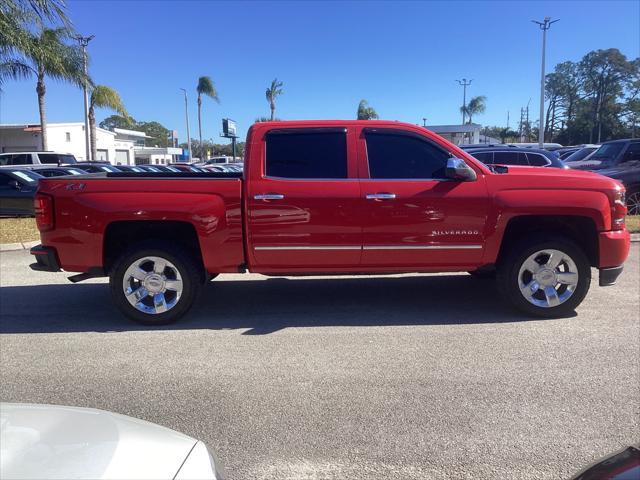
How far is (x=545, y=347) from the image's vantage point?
180 inches

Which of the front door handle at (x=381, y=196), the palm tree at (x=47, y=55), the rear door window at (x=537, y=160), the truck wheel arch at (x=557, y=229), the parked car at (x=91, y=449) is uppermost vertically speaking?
the palm tree at (x=47, y=55)

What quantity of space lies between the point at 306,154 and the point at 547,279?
279 centimetres

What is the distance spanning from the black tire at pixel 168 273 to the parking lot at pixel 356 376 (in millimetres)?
181

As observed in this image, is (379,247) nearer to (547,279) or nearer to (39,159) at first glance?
(547,279)

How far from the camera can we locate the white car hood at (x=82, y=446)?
1651mm

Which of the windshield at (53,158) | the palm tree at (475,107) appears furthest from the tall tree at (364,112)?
the windshield at (53,158)

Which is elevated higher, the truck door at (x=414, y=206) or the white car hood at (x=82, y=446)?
the truck door at (x=414, y=206)

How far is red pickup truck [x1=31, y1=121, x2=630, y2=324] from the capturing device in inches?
201

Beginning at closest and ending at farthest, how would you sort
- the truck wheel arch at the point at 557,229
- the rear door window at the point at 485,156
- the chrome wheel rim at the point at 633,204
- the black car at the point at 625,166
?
the truck wheel arch at the point at 557,229 < the black car at the point at 625,166 < the chrome wheel rim at the point at 633,204 < the rear door window at the point at 485,156

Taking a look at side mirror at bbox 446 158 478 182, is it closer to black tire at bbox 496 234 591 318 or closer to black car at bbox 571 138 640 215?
black tire at bbox 496 234 591 318

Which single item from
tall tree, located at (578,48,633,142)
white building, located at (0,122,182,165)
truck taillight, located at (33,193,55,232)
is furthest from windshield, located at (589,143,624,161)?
tall tree, located at (578,48,633,142)

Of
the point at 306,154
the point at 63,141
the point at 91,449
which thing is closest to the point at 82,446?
the point at 91,449

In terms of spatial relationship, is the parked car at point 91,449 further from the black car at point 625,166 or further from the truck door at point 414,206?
the black car at point 625,166

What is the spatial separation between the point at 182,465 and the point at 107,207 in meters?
3.79
